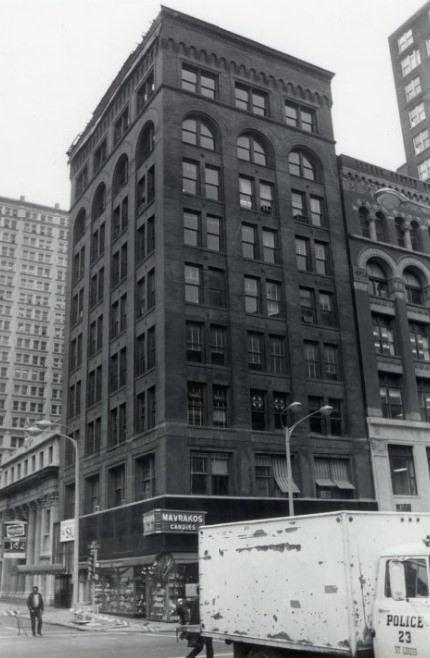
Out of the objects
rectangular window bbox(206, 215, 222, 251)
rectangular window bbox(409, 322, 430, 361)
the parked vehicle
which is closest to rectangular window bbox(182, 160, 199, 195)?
rectangular window bbox(206, 215, 222, 251)

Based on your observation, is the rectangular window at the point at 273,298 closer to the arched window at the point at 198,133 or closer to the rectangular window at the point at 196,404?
the rectangular window at the point at 196,404

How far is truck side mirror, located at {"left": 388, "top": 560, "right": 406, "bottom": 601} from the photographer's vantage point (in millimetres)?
12036

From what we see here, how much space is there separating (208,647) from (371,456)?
30783mm

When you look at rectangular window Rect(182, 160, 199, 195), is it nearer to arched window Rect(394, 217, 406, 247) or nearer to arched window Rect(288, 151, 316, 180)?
arched window Rect(288, 151, 316, 180)

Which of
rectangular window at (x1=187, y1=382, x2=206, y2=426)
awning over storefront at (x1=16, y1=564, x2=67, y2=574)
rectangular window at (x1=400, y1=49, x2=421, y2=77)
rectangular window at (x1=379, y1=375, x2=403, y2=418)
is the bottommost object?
awning over storefront at (x1=16, y1=564, x2=67, y2=574)

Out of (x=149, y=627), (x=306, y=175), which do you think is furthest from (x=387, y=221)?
(x=149, y=627)

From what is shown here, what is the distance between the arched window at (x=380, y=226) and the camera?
52938 mm

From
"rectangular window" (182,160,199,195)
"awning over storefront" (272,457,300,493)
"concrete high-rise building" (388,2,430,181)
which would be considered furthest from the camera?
"concrete high-rise building" (388,2,430,181)

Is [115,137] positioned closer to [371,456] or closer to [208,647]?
[371,456]

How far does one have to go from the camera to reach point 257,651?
49.5 feet

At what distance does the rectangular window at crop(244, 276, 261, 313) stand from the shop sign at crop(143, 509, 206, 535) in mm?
13969

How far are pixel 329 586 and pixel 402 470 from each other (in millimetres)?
35327

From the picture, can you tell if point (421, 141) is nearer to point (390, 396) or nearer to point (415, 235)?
point (415, 235)

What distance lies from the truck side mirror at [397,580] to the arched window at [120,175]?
43.9m
